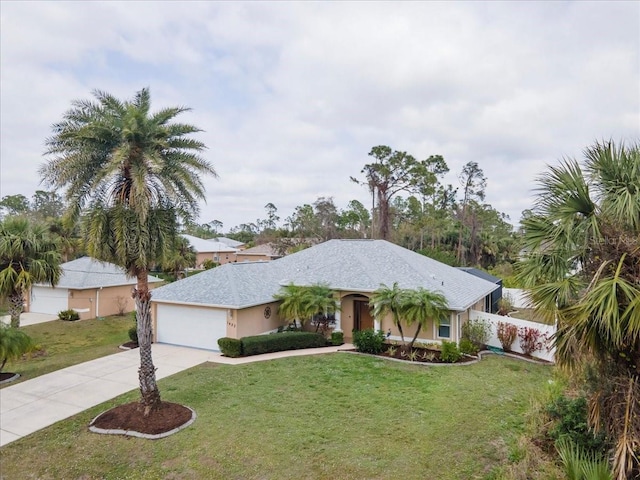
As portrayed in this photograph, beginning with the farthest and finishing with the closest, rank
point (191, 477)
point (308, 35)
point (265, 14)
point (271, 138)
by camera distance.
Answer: point (271, 138), point (308, 35), point (265, 14), point (191, 477)

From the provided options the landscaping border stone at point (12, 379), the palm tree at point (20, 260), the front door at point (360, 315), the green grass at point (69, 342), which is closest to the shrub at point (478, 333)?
the front door at point (360, 315)

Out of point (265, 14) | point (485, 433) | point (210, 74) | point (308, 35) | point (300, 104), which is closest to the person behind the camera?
point (485, 433)

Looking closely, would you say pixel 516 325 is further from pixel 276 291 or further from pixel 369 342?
pixel 276 291

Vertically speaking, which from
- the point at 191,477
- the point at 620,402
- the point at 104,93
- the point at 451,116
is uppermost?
the point at 451,116

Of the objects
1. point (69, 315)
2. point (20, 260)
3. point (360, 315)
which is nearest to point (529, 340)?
point (360, 315)

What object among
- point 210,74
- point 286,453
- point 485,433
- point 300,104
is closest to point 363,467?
point 286,453

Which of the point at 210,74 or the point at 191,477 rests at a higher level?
the point at 210,74

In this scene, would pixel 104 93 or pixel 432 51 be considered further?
pixel 432 51

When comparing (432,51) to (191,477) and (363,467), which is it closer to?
(363,467)

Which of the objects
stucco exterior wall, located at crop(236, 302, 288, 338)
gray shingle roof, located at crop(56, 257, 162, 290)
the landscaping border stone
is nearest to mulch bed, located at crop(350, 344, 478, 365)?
stucco exterior wall, located at crop(236, 302, 288, 338)
